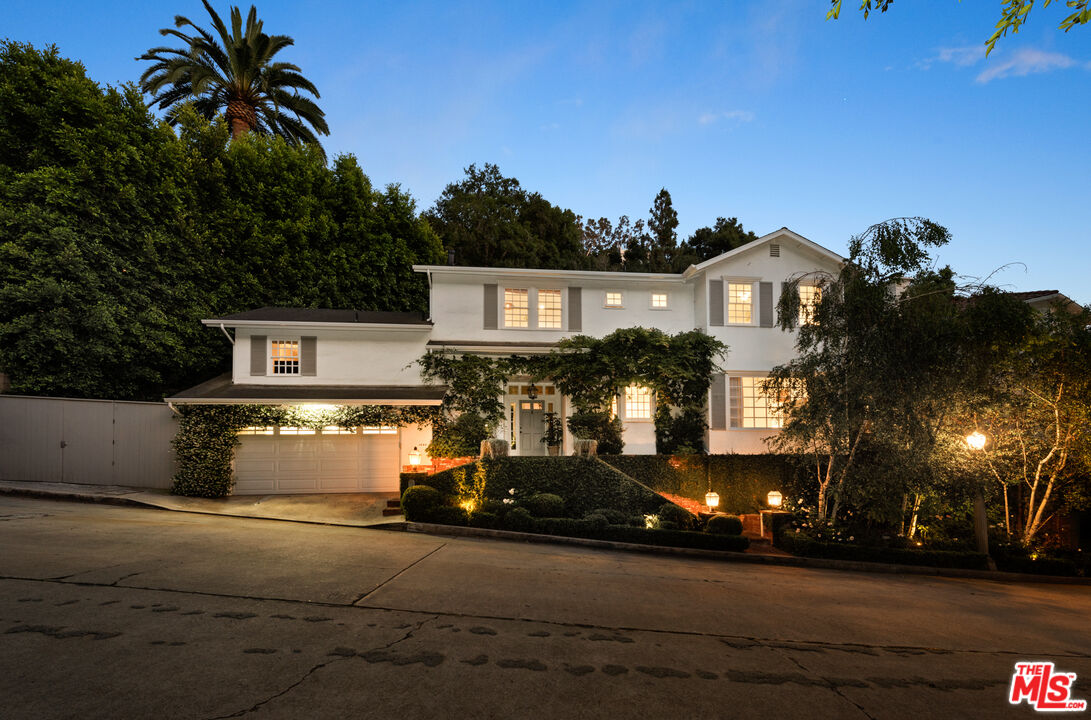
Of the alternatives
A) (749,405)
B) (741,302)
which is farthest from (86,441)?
(741,302)

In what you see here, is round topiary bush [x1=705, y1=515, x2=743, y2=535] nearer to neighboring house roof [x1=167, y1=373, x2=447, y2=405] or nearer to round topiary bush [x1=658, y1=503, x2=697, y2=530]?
round topiary bush [x1=658, y1=503, x2=697, y2=530]

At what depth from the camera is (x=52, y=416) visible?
15.4 meters

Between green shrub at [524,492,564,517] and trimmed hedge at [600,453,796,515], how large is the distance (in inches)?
137

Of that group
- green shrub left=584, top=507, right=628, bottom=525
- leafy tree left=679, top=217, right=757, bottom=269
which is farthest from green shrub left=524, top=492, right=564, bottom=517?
leafy tree left=679, top=217, right=757, bottom=269

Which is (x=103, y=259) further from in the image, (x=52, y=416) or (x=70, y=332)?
(x=52, y=416)

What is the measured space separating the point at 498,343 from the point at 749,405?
8334mm

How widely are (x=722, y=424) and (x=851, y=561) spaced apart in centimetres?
582

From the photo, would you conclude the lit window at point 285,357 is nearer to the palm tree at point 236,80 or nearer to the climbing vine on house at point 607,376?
the climbing vine on house at point 607,376

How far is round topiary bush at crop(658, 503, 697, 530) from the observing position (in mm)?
12656

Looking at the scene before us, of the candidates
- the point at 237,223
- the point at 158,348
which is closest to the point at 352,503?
the point at 158,348

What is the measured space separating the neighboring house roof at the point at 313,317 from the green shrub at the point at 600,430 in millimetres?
5770

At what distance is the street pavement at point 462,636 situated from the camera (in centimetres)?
396

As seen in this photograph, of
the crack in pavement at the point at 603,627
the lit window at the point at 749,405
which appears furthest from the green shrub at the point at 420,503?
the lit window at the point at 749,405

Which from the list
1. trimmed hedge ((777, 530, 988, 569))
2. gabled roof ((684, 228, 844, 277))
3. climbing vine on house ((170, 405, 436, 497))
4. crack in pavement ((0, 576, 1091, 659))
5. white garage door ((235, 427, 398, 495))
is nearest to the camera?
crack in pavement ((0, 576, 1091, 659))
